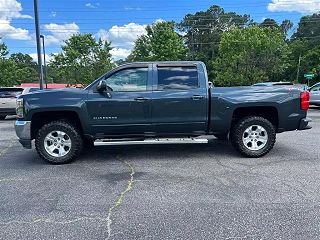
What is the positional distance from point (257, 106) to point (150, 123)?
2.08 meters

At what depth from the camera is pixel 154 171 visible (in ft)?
19.2

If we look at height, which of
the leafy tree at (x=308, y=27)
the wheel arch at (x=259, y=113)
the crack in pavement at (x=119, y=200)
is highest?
the leafy tree at (x=308, y=27)

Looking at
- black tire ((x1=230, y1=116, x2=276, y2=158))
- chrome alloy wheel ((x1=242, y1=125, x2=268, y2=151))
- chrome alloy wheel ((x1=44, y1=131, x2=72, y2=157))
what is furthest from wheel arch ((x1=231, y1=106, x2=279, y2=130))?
chrome alloy wheel ((x1=44, y1=131, x2=72, y2=157))

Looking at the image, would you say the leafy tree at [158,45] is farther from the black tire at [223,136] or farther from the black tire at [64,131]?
the black tire at [64,131]

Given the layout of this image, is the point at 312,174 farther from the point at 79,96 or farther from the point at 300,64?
the point at 300,64

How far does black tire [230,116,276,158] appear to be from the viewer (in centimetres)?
655

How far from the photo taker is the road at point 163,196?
3.63 meters

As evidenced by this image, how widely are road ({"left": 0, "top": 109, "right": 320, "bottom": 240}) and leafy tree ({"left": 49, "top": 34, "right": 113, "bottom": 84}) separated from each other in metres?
23.2

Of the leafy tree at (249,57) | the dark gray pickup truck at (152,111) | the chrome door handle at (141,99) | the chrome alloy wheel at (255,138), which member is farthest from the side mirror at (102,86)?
the leafy tree at (249,57)

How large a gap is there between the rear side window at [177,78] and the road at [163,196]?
1.41 metres

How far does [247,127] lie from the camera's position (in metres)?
6.57

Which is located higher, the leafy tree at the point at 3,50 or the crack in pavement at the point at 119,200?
the leafy tree at the point at 3,50

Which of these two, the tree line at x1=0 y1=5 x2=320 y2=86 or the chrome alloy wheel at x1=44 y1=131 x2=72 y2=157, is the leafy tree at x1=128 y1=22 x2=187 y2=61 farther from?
the chrome alloy wheel at x1=44 y1=131 x2=72 y2=157

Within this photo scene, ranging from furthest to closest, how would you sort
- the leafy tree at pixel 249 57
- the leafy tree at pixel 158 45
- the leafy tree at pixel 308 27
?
the leafy tree at pixel 308 27, the leafy tree at pixel 158 45, the leafy tree at pixel 249 57
